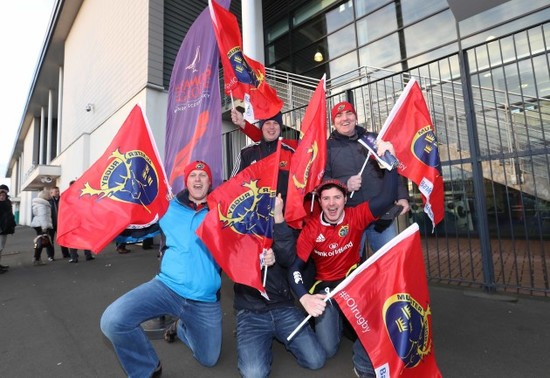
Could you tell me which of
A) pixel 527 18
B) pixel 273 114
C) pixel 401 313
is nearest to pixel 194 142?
pixel 273 114

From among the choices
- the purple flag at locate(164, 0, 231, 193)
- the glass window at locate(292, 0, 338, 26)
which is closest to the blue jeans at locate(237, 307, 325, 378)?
the purple flag at locate(164, 0, 231, 193)

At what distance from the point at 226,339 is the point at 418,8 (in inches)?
449

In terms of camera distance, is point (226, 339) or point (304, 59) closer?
point (226, 339)

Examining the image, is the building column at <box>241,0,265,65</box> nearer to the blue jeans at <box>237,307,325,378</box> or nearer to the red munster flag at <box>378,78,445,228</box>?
the red munster flag at <box>378,78,445,228</box>

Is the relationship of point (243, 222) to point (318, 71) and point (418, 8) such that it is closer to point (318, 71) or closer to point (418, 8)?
point (418, 8)

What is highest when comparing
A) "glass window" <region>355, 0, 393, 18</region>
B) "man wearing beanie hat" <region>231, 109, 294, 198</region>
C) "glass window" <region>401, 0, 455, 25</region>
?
"glass window" <region>355, 0, 393, 18</region>

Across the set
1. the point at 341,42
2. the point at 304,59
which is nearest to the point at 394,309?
the point at 341,42

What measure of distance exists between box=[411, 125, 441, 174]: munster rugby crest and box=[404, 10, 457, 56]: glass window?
8050 mm

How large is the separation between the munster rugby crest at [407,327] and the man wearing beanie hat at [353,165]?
1.04 metres

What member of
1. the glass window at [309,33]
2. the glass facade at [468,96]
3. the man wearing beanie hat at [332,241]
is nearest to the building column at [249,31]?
the glass facade at [468,96]

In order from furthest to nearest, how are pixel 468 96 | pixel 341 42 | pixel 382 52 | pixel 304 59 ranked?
pixel 304 59 → pixel 341 42 → pixel 382 52 → pixel 468 96

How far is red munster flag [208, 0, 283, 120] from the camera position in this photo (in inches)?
166

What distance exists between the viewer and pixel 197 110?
461 cm

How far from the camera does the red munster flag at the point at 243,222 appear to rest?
8.48 ft
